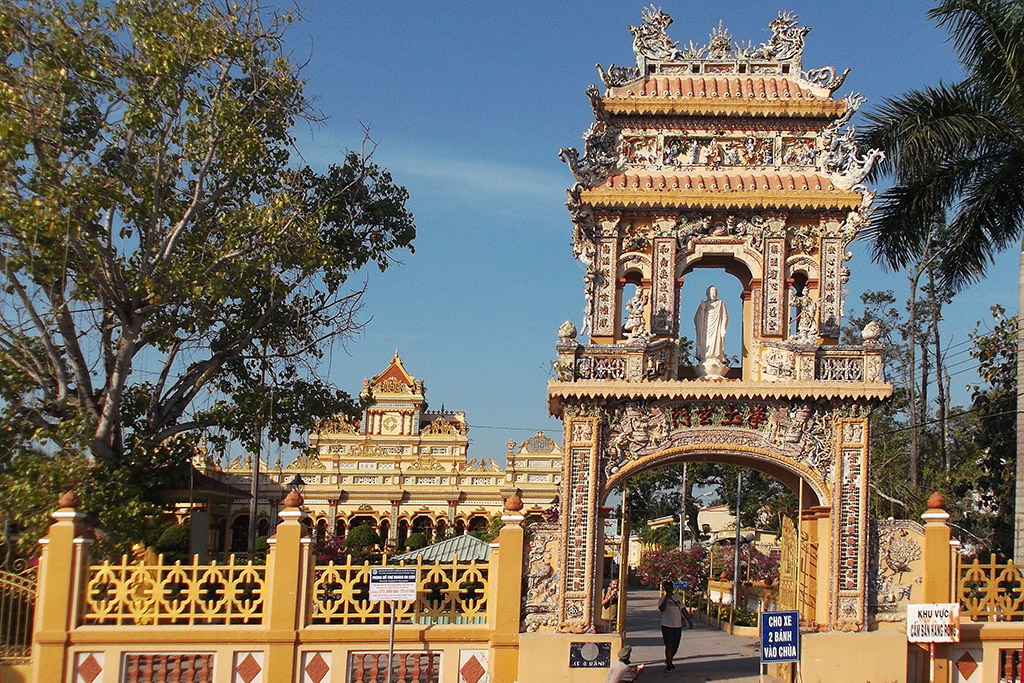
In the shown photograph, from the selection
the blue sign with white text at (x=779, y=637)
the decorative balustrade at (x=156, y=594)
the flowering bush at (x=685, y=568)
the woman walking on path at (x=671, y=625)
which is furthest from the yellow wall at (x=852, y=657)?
the flowering bush at (x=685, y=568)

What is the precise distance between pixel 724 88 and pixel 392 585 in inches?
314

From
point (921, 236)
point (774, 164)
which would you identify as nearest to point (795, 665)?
point (774, 164)

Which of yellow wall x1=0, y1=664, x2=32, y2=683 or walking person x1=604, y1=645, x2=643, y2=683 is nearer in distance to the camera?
walking person x1=604, y1=645, x2=643, y2=683

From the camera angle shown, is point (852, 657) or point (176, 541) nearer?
point (852, 657)

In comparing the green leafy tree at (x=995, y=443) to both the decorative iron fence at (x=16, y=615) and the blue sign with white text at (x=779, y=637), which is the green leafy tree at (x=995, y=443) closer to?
the blue sign with white text at (x=779, y=637)

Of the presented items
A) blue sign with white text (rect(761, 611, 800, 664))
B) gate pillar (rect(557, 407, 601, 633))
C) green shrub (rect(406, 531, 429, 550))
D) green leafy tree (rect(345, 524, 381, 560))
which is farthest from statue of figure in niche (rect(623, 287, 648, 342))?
green shrub (rect(406, 531, 429, 550))

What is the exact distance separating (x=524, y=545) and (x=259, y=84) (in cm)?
750

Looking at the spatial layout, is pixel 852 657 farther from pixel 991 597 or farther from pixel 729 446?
pixel 729 446

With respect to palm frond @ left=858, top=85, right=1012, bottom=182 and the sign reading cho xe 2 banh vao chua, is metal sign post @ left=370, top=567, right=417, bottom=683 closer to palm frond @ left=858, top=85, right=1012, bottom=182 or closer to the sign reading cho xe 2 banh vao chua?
the sign reading cho xe 2 banh vao chua

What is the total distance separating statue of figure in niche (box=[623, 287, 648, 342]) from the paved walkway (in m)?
4.41

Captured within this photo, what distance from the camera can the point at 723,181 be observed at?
14.0 meters

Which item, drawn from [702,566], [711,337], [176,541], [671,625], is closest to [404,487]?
[702,566]

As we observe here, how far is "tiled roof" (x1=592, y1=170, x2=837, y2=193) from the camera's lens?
1379cm

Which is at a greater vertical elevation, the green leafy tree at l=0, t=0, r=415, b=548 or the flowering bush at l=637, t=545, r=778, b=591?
the green leafy tree at l=0, t=0, r=415, b=548
